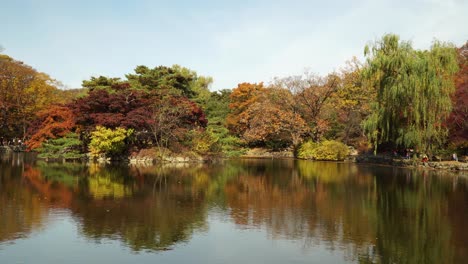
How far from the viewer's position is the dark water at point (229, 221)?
897 centimetres

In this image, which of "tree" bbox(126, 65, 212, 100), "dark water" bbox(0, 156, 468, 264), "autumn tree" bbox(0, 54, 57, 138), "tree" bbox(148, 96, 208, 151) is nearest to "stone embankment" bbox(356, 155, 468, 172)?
"dark water" bbox(0, 156, 468, 264)

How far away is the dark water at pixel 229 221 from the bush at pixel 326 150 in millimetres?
16909

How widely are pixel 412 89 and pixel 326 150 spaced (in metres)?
12.1

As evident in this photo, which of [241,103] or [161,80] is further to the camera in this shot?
[241,103]

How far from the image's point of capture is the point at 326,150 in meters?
38.5

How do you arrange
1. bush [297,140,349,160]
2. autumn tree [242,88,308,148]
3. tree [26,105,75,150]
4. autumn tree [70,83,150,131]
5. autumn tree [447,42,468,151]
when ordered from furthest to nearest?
autumn tree [242,88,308,148] < bush [297,140,349,160] < tree [26,105,75,150] < autumn tree [70,83,150,131] < autumn tree [447,42,468,151]

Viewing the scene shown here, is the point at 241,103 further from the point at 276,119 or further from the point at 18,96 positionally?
the point at 18,96

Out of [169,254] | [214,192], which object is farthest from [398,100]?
[169,254]

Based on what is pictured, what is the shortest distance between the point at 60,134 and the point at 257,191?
22.1m

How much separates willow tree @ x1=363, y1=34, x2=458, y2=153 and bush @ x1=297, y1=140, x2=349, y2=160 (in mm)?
7558

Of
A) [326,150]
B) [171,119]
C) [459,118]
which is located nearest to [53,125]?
[171,119]

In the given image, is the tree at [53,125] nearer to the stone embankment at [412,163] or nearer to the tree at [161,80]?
the tree at [161,80]

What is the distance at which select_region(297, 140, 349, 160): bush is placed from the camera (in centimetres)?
3794

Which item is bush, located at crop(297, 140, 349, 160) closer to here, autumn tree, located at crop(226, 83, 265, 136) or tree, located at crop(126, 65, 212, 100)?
autumn tree, located at crop(226, 83, 265, 136)
